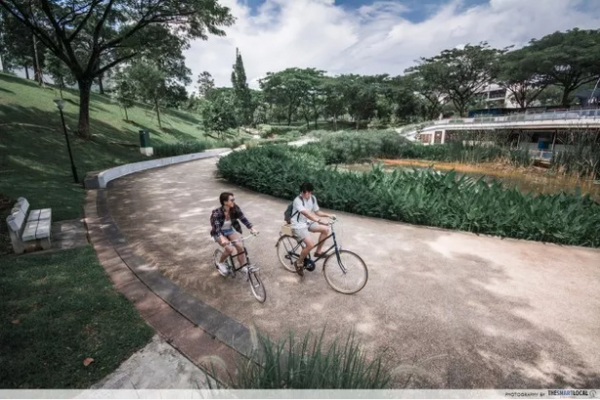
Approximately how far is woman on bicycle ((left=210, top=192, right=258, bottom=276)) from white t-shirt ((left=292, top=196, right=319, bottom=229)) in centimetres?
66

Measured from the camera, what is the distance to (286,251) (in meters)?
5.02

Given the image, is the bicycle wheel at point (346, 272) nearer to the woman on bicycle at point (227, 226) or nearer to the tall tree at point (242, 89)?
the woman on bicycle at point (227, 226)

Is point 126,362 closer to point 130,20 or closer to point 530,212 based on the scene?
point 530,212

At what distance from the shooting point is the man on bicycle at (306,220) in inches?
164

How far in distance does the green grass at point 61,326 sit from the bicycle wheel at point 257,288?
1375mm

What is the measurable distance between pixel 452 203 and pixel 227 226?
6.02 m

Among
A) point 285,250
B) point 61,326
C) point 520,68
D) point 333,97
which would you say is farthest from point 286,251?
point 333,97

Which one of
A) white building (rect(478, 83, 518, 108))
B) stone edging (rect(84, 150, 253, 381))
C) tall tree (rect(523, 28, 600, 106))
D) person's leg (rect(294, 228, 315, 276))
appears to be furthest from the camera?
white building (rect(478, 83, 518, 108))

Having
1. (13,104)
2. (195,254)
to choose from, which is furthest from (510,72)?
(13,104)

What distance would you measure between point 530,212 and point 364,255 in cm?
447

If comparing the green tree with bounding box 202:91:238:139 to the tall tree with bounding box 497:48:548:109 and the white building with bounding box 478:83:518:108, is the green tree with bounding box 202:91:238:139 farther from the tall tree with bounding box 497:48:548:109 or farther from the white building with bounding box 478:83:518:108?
the white building with bounding box 478:83:518:108

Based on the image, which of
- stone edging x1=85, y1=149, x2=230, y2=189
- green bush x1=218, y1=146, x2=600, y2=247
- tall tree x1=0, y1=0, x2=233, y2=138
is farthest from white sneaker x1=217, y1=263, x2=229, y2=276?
tall tree x1=0, y1=0, x2=233, y2=138

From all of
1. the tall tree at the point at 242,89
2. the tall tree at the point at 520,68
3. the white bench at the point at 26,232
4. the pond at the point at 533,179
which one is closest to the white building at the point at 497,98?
the tall tree at the point at 520,68

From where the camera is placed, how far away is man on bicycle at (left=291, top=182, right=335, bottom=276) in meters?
4.17
